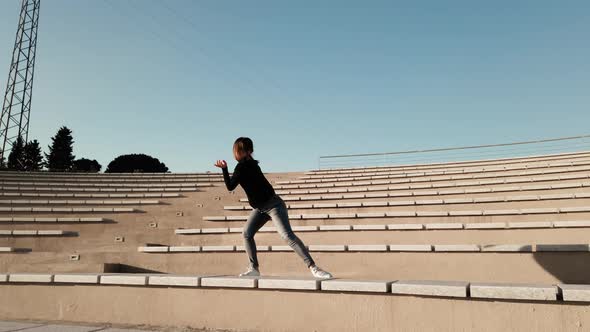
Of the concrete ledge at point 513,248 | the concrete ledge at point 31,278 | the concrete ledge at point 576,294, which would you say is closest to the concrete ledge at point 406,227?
the concrete ledge at point 513,248

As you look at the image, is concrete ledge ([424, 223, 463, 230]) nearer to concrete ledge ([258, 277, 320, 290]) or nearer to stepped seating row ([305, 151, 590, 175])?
concrete ledge ([258, 277, 320, 290])

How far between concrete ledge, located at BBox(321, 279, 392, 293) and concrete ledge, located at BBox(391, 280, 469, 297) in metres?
0.08

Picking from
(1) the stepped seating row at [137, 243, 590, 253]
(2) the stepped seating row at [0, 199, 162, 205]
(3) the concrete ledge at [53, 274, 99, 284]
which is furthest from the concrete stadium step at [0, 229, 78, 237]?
(3) the concrete ledge at [53, 274, 99, 284]

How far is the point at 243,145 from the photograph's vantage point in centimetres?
425

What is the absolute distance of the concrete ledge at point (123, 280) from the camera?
13.0 feet

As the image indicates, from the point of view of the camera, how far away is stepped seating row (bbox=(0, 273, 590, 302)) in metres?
2.65

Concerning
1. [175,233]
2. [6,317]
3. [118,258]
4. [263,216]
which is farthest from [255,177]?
[175,233]

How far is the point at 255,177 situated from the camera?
13.5 feet

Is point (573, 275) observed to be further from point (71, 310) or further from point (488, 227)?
point (71, 310)

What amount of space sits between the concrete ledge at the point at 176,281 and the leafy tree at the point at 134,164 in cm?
5204

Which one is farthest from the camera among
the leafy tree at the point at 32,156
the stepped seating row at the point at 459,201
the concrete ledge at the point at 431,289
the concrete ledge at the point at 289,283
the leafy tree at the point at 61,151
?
the leafy tree at the point at 61,151

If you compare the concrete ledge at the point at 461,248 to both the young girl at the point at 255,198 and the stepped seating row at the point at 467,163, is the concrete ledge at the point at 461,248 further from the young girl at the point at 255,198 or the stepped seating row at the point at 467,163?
the stepped seating row at the point at 467,163

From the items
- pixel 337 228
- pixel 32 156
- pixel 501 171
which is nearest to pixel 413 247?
pixel 337 228

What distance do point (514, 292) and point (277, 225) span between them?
7.30 feet
